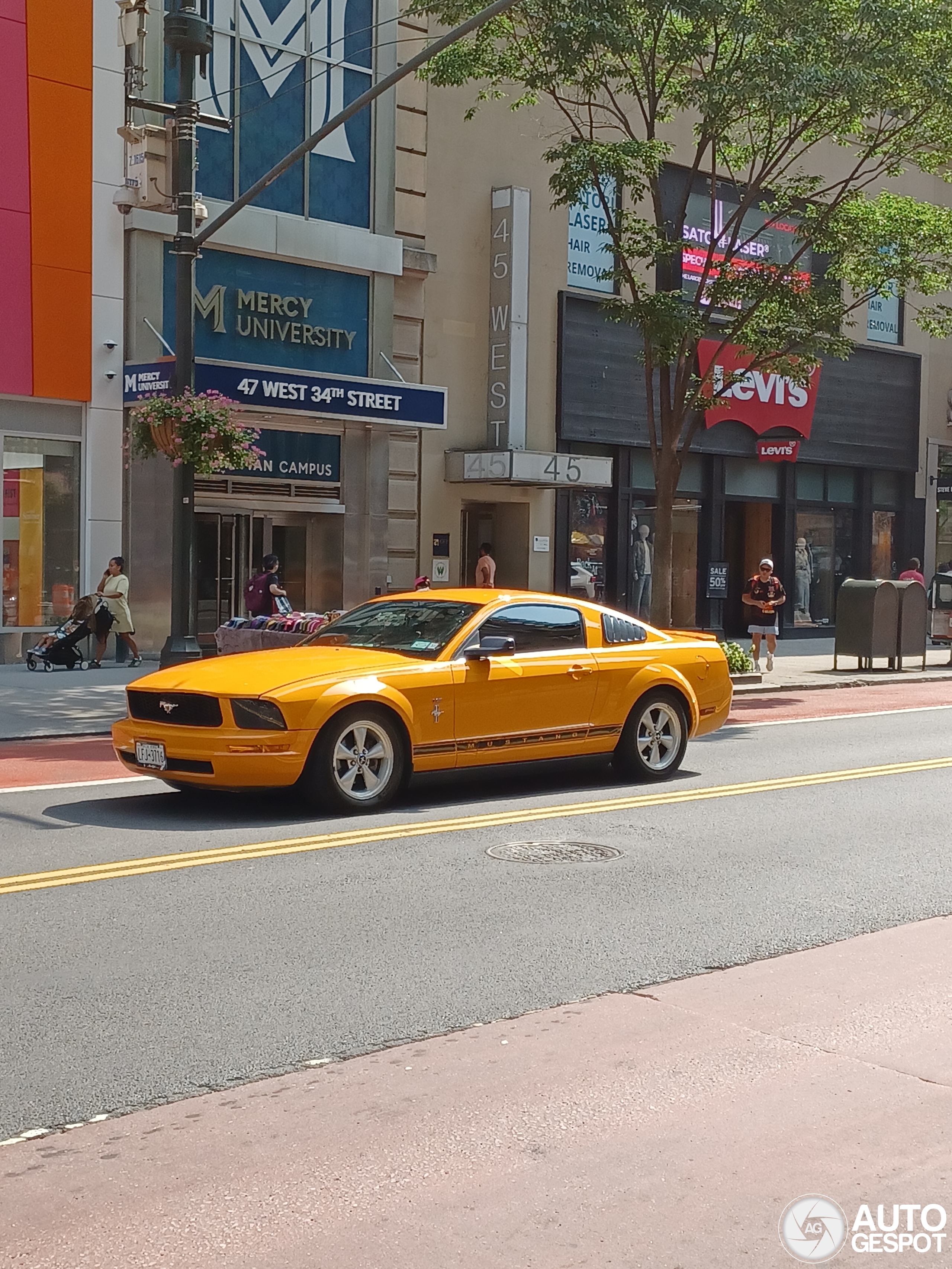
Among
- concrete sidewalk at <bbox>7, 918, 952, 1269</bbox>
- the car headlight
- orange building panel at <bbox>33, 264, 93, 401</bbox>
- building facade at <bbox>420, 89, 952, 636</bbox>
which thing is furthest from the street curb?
concrete sidewalk at <bbox>7, 918, 952, 1269</bbox>

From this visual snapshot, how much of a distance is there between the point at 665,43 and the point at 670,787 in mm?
11578

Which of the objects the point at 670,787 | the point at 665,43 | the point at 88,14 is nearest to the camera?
the point at 670,787

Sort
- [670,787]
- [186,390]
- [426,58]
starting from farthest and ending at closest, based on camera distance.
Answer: [186,390] → [426,58] → [670,787]

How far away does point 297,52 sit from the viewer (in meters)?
24.6

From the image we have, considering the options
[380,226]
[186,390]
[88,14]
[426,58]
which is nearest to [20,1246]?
[426,58]

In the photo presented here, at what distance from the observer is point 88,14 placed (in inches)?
858

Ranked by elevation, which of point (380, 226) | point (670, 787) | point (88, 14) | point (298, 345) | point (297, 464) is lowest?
point (670, 787)

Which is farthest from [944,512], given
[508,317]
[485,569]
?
[485,569]

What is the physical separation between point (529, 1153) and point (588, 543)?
83.7ft

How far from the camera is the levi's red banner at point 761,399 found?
31266mm

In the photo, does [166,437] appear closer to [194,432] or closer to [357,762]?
[194,432]

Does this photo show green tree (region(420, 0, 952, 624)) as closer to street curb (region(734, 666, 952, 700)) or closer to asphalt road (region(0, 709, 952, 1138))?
street curb (region(734, 666, 952, 700))

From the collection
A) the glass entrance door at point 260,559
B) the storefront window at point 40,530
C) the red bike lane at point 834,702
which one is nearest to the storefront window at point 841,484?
the red bike lane at point 834,702

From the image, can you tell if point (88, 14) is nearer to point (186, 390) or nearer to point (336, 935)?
point (186, 390)
